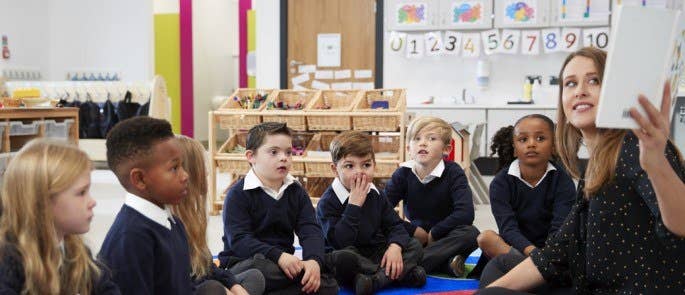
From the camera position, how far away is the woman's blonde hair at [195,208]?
5.89 ft

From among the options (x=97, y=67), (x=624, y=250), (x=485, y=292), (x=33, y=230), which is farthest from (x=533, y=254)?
(x=97, y=67)

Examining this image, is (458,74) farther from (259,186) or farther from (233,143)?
(259,186)

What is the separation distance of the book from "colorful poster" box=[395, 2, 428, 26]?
593 centimetres

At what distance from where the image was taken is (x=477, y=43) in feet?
22.0

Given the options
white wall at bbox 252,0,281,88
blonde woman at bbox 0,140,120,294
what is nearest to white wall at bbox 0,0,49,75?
white wall at bbox 252,0,281,88

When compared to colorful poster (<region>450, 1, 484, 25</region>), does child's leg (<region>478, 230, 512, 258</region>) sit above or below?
below

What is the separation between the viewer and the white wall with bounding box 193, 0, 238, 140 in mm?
9664

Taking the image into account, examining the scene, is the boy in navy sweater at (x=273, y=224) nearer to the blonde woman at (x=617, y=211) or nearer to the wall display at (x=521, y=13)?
the blonde woman at (x=617, y=211)

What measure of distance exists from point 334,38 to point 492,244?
508cm

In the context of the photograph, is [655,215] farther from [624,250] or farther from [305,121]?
[305,121]

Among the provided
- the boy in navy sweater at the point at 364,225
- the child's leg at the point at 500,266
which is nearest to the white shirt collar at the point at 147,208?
the boy in navy sweater at the point at 364,225

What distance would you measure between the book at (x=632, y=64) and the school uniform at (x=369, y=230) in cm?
160

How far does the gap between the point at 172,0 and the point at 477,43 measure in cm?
472

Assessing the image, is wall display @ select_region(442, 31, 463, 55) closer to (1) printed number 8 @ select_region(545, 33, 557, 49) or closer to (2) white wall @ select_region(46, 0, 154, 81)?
(1) printed number 8 @ select_region(545, 33, 557, 49)
